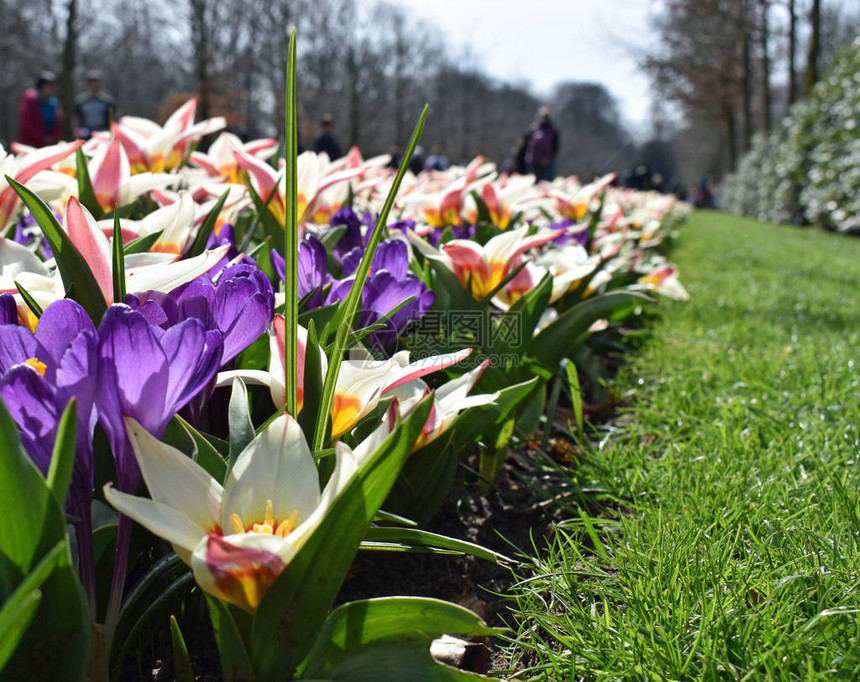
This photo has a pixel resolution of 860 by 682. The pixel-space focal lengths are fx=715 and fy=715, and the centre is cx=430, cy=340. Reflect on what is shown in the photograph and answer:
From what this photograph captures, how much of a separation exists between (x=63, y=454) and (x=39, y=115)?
10.4 m

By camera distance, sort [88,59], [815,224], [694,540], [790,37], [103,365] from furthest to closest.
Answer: [88,59], [790,37], [815,224], [694,540], [103,365]

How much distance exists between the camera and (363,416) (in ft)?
3.30

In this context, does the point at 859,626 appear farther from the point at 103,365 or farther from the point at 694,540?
the point at 103,365

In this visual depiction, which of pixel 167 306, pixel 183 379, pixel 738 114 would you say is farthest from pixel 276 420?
pixel 738 114

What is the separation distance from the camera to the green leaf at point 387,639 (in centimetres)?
82

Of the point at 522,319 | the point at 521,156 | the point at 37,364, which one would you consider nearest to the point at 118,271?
the point at 37,364

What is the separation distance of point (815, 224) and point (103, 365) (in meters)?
15.2

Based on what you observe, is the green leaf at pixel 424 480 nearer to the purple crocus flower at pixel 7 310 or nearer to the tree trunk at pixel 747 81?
the purple crocus flower at pixel 7 310

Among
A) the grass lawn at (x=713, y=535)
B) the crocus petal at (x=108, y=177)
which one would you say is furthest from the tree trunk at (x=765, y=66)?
the crocus petal at (x=108, y=177)

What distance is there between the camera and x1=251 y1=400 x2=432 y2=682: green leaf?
74cm

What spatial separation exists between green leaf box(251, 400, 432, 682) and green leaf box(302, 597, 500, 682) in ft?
0.15

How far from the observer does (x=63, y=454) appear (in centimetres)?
66

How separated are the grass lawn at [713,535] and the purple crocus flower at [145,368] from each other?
Answer: 595 millimetres

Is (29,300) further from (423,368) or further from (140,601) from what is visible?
(423,368)
